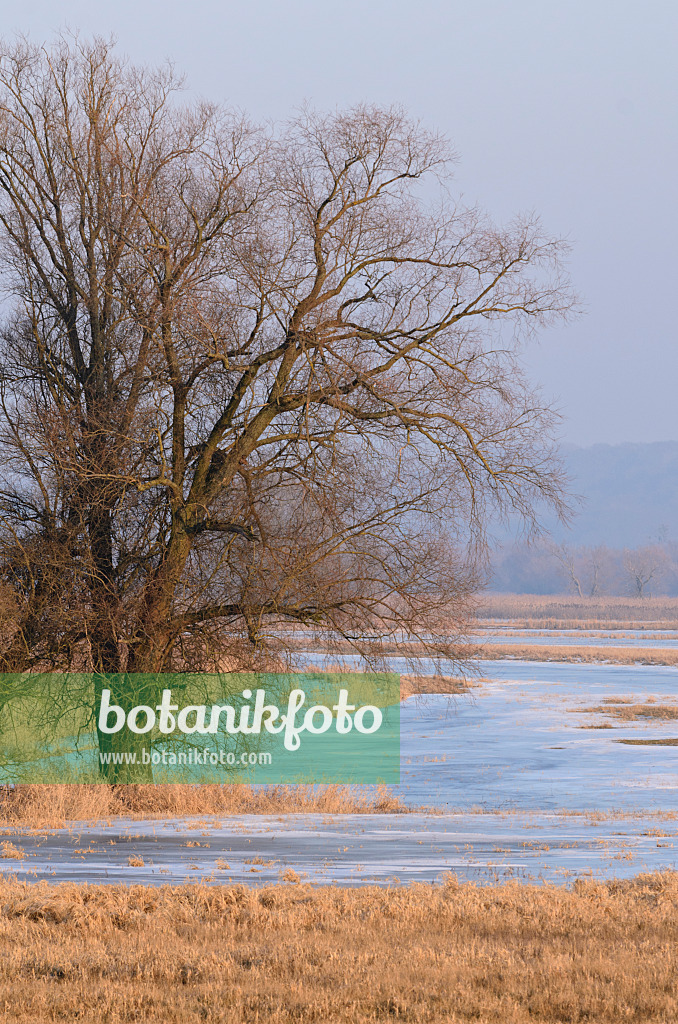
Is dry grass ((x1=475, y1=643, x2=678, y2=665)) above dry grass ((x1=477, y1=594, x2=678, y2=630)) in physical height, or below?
above

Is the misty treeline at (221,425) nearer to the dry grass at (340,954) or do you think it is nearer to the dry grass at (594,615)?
the dry grass at (340,954)

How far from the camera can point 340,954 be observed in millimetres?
8172

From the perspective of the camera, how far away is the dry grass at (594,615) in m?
115

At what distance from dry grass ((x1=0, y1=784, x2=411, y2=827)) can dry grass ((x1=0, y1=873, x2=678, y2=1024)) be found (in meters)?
5.57

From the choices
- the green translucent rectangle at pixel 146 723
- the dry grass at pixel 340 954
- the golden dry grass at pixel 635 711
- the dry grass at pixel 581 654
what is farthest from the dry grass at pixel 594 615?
the dry grass at pixel 340 954

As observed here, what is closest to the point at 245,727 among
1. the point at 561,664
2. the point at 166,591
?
the point at 166,591

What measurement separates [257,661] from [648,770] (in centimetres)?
1064

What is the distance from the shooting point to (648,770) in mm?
23781

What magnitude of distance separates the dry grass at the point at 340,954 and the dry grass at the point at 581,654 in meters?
49.7

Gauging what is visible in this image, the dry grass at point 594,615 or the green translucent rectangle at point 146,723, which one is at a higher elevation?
the green translucent rectangle at point 146,723

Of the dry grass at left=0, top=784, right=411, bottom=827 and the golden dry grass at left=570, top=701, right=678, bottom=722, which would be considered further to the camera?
the golden dry grass at left=570, top=701, right=678, bottom=722

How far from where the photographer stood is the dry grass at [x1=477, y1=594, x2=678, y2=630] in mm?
115250

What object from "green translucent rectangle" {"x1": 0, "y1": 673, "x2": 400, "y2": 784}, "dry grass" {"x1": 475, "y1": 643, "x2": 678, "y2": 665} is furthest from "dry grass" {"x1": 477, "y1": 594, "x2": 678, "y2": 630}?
"green translucent rectangle" {"x1": 0, "y1": 673, "x2": 400, "y2": 784}

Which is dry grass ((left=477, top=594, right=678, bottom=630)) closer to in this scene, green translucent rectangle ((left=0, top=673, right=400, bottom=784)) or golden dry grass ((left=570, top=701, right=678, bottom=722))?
golden dry grass ((left=570, top=701, right=678, bottom=722))
